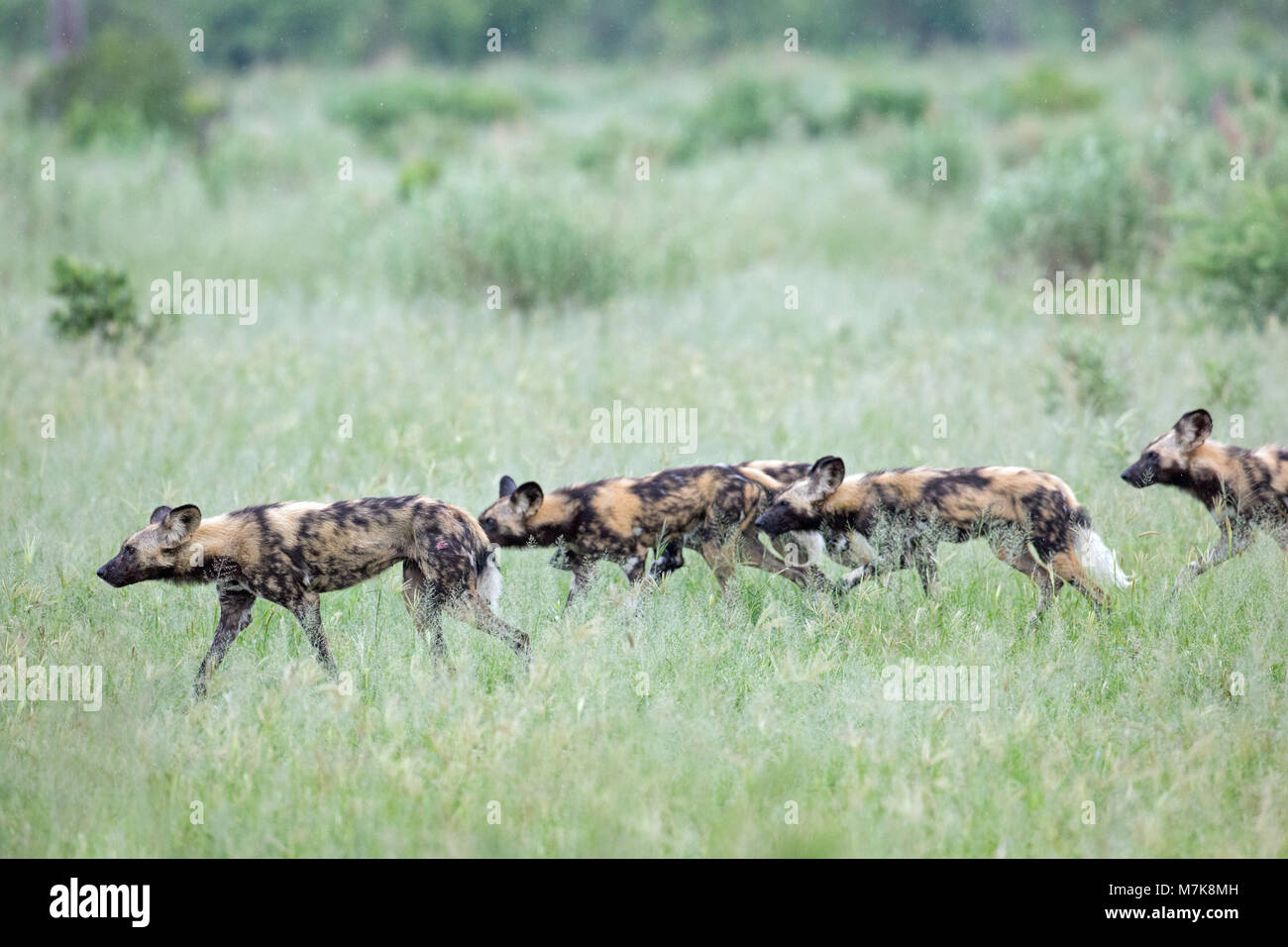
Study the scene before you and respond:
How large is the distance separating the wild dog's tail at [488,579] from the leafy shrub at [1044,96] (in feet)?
72.4

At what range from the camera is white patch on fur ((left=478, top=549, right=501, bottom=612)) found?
5.92 m

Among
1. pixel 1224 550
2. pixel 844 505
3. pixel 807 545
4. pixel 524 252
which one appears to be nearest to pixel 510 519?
pixel 807 545

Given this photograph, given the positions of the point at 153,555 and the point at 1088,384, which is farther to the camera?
the point at 1088,384

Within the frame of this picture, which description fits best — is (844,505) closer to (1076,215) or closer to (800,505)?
(800,505)

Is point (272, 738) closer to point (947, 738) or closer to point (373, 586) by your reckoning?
point (373, 586)

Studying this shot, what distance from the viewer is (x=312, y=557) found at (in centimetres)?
570

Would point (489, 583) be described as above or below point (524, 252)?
below

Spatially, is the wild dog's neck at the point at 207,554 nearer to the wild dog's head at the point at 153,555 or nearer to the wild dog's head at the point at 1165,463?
the wild dog's head at the point at 153,555

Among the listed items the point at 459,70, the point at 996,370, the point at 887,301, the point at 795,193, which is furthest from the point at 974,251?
the point at 459,70

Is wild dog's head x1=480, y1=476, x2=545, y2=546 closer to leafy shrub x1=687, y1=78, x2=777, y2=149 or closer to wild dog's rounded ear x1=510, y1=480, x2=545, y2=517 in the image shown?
wild dog's rounded ear x1=510, y1=480, x2=545, y2=517

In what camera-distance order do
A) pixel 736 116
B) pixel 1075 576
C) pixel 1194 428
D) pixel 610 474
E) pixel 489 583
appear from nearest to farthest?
pixel 489 583 < pixel 1075 576 < pixel 1194 428 < pixel 610 474 < pixel 736 116

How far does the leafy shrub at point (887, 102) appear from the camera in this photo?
2661cm

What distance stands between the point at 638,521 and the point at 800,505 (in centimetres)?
75

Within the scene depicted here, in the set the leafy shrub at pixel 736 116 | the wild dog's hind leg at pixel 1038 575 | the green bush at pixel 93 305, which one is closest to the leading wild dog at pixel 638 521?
the wild dog's hind leg at pixel 1038 575
